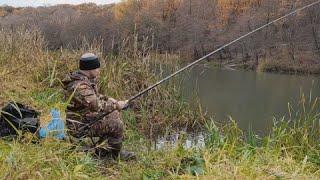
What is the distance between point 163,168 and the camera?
354 centimetres

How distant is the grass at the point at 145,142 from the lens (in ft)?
9.14

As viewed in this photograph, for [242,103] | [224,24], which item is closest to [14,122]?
[242,103]

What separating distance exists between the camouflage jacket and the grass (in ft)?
0.50

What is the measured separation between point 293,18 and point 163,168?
36.5 metres

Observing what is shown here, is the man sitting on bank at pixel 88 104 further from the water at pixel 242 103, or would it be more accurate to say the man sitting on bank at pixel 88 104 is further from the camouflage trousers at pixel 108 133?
the water at pixel 242 103

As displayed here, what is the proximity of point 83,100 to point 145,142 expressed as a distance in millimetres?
1574

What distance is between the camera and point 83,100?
381 centimetres

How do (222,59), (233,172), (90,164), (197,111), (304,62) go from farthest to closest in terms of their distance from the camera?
(222,59) < (304,62) < (197,111) < (90,164) < (233,172)

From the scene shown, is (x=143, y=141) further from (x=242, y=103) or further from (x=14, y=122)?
(x=242, y=103)

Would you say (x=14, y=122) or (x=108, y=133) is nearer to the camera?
(x=14, y=122)

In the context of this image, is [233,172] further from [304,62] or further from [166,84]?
[304,62]

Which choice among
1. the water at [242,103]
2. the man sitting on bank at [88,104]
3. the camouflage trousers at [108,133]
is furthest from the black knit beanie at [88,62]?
the water at [242,103]

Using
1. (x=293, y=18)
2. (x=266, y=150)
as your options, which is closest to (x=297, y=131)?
(x=266, y=150)

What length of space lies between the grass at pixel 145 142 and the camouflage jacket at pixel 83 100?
15 centimetres
